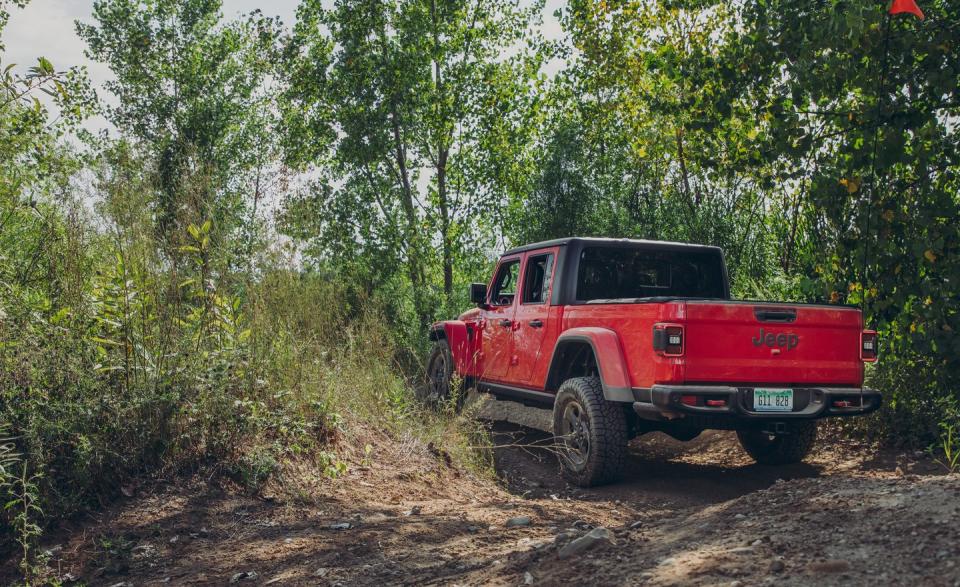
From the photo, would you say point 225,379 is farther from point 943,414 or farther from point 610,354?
point 943,414

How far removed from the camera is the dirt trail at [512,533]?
3.34 meters

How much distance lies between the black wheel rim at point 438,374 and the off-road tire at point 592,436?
299 centimetres

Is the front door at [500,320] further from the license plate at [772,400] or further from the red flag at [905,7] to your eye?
the red flag at [905,7]

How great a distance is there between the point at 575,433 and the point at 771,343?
1.75m

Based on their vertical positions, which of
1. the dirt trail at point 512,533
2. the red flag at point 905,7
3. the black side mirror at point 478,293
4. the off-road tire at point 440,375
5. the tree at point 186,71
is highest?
the tree at point 186,71

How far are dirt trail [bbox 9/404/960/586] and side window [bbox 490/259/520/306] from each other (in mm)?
2458

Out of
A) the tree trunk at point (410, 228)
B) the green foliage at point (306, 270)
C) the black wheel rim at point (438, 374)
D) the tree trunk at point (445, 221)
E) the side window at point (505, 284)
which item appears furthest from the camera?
the tree trunk at point (445, 221)

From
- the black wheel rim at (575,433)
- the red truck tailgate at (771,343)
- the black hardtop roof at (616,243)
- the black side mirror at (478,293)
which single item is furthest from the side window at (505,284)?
the red truck tailgate at (771,343)

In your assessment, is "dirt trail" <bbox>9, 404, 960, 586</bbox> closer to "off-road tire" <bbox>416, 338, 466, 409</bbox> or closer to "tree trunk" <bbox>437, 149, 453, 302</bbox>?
"off-road tire" <bbox>416, 338, 466, 409</bbox>

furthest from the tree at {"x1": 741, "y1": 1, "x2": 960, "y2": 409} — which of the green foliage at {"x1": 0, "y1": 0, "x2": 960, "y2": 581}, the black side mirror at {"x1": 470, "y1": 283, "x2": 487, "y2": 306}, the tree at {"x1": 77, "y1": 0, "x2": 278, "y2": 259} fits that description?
the tree at {"x1": 77, "y1": 0, "x2": 278, "y2": 259}

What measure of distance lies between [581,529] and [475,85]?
604 inches

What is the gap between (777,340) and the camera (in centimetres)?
628

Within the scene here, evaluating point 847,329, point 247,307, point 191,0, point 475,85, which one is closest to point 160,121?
point 191,0

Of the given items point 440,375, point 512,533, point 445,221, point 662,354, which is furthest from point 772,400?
point 445,221
